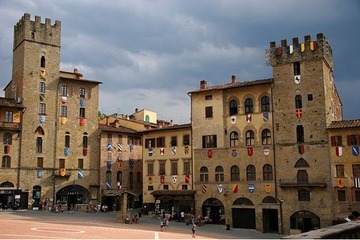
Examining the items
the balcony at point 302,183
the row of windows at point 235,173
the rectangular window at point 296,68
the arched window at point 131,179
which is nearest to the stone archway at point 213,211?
the row of windows at point 235,173

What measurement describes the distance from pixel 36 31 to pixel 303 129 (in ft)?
126

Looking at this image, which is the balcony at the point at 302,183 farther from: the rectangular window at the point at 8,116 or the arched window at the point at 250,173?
the rectangular window at the point at 8,116

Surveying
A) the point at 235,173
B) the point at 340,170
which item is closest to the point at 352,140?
the point at 340,170

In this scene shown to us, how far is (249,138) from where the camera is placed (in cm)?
4881

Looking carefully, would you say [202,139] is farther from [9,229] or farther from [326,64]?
[9,229]

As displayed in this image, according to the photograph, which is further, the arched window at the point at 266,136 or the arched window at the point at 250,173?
the arched window at the point at 250,173

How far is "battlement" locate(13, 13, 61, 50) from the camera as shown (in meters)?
58.6

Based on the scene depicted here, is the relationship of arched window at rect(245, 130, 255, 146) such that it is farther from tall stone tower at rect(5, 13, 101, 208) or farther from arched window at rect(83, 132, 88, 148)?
arched window at rect(83, 132, 88, 148)

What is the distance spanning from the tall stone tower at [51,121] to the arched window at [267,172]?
25.0 meters

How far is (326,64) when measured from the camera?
155ft

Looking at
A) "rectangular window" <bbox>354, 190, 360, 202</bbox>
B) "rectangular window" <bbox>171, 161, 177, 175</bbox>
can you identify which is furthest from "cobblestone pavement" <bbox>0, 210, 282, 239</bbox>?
"rectangular window" <bbox>354, 190, 360, 202</bbox>

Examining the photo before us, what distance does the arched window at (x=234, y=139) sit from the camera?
1955 inches

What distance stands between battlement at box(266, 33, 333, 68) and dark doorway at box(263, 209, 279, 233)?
16.6 metres

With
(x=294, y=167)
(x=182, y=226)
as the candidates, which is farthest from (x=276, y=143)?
(x=182, y=226)
